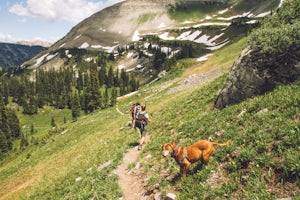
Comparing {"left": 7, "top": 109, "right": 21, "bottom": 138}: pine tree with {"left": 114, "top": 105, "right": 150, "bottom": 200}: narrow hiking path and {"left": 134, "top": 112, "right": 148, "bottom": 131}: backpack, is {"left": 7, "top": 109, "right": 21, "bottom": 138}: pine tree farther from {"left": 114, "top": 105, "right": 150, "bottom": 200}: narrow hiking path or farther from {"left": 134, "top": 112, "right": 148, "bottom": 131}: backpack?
{"left": 114, "top": 105, "right": 150, "bottom": 200}: narrow hiking path

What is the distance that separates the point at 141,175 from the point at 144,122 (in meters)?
5.79

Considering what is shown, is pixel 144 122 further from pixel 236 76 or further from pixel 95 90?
pixel 95 90

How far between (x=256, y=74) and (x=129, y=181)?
9772 mm

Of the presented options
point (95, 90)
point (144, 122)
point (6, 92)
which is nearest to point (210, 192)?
point (144, 122)

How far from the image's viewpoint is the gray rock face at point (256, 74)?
14531mm

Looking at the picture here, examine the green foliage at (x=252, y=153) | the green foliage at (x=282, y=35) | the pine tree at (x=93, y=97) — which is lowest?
the pine tree at (x=93, y=97)

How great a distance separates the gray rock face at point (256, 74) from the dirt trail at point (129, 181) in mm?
7531

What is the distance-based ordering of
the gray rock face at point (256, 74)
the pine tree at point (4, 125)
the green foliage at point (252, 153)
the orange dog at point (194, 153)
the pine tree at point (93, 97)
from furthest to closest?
the pine tree at point (4, 125)
the pine tree at point (93, 97)
the gray rock face at point (256, 74)
the orange dog at point (194, 153)
the green foliage at point (252, 153)

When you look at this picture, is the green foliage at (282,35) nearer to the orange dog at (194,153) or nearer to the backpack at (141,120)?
the orange dog at (194,153)

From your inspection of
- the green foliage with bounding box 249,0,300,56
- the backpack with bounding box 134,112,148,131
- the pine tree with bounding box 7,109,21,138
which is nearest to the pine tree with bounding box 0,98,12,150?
the pine tree with bounding box 7,109,21,138

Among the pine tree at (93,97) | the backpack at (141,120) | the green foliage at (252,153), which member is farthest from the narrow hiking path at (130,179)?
the pine tree at (93,97)

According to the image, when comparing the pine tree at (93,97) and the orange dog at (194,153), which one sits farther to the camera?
the pine tree at (93,97)

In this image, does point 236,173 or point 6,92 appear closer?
point 236,173

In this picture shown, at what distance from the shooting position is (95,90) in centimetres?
11556
